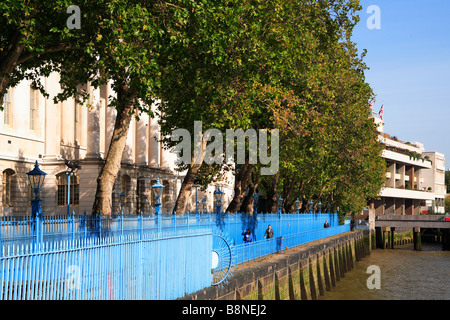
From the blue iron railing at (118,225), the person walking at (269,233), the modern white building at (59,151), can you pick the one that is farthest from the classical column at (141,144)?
the person walking at (269,233)

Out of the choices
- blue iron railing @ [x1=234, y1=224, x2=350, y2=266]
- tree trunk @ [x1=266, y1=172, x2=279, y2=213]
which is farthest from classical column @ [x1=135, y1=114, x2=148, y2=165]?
blue iron railing @ [x1=234, y1=224, x2=350, y2=266]

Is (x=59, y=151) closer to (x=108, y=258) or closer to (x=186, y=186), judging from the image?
(x=186, y=186)

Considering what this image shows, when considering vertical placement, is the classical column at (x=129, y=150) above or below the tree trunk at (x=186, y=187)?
above

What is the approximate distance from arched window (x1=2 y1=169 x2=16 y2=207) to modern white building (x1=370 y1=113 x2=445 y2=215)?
75.4 meters

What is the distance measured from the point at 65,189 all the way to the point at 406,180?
3732 inches

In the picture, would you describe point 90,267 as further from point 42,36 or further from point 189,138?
point 189,138

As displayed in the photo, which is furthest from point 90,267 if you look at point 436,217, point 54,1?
point 436,217

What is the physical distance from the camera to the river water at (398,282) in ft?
117

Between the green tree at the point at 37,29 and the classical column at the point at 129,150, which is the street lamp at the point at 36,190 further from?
the classical column at the point at 129,150

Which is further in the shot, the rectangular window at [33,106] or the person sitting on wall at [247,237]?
the rectangular window at [33,106]

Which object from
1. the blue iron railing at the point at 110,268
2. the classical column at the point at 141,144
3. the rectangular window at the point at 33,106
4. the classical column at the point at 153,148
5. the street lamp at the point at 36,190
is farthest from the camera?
the classical column at the point at 153,148

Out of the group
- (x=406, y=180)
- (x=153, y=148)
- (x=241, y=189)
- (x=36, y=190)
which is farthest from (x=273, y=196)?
(x=406, y=180)

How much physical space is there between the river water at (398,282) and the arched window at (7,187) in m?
21.0

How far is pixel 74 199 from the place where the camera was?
4659 centimetres
